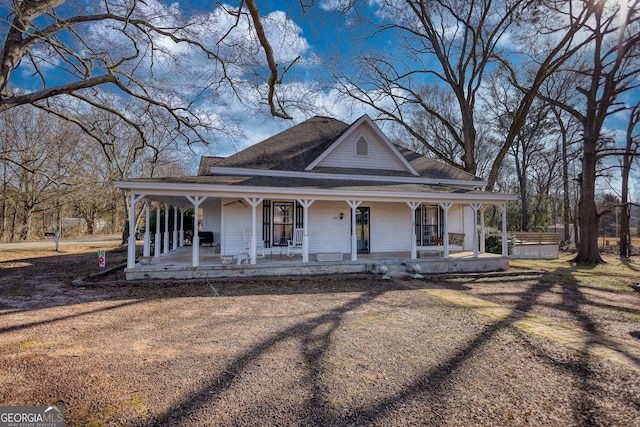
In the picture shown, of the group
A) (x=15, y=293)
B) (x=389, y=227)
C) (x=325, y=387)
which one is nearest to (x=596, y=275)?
(x=389, y=227)

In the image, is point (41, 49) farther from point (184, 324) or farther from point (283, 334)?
point (283, 334)

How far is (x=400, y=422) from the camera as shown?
287cm

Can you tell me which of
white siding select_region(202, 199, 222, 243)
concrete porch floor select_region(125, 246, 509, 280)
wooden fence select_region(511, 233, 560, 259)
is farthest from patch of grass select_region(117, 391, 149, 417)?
wooden fence select_region(511, 233, 560, 259)

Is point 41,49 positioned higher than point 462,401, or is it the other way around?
point 41,49

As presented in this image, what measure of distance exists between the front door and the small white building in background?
0.14ft

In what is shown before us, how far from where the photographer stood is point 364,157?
1475 centimetres

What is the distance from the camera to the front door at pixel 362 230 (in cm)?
1355

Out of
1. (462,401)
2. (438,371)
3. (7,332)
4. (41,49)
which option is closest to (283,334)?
(438,371)

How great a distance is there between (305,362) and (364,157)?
11830 mm

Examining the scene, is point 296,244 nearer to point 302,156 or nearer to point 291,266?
point 291,266

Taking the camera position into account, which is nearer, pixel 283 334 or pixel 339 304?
pixel 283 334

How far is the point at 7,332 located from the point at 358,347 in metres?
5.62

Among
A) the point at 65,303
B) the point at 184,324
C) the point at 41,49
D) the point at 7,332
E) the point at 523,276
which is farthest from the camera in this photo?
the point at 523,276

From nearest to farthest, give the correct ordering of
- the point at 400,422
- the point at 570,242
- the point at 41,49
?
1. the point at 400,422
2. the point at 41,49
3. the point at 570,242
